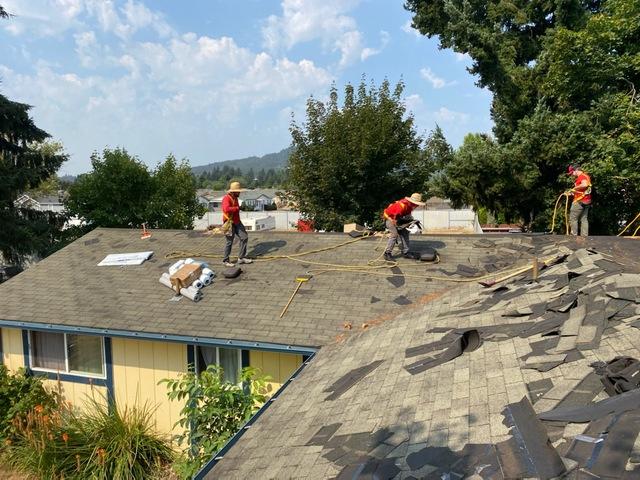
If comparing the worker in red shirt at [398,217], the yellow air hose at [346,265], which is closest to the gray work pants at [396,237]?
the worker in red shirt at [398,217]

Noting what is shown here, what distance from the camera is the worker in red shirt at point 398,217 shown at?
32.6 ft

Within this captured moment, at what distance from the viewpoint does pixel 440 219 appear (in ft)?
146

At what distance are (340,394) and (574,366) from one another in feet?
8.01

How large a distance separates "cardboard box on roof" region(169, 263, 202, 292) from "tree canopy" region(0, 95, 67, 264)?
13127 millimetres

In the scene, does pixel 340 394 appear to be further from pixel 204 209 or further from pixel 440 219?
pixel 440 219

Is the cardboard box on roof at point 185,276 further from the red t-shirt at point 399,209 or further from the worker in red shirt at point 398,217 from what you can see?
the red t-shirt at point 399,209

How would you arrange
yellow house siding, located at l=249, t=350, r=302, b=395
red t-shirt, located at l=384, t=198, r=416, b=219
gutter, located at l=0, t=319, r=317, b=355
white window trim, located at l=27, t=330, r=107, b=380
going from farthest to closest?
red t-shirt, located at l=384, t=198, r=416, b=219 < white window trim, located at l=27, t=330, r=107, b=380 < yellow house siding, located at l=249, t=350, r=302, b=395 < gutter, located at l=0, t=319, r=317, b=355

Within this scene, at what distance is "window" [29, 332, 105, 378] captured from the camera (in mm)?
9656

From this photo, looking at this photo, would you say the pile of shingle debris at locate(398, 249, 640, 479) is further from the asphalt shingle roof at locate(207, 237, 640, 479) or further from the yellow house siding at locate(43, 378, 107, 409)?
the yellow house siding at locate(43, 378, 107, 409)

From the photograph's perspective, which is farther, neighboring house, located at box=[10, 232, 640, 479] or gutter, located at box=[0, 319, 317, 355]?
gutter, located at box=[0, 319, 317, 355]

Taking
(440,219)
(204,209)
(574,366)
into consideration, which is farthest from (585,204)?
(440,219)

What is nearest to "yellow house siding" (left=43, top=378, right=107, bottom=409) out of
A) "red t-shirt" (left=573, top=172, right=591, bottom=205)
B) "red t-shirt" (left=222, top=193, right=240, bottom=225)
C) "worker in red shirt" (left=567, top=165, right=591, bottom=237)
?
"red t-shirt" (left=222, top=193, right=240, bottom=225)

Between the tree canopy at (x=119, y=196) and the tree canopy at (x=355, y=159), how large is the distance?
6.87m

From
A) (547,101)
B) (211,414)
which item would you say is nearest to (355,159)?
(547,101)
